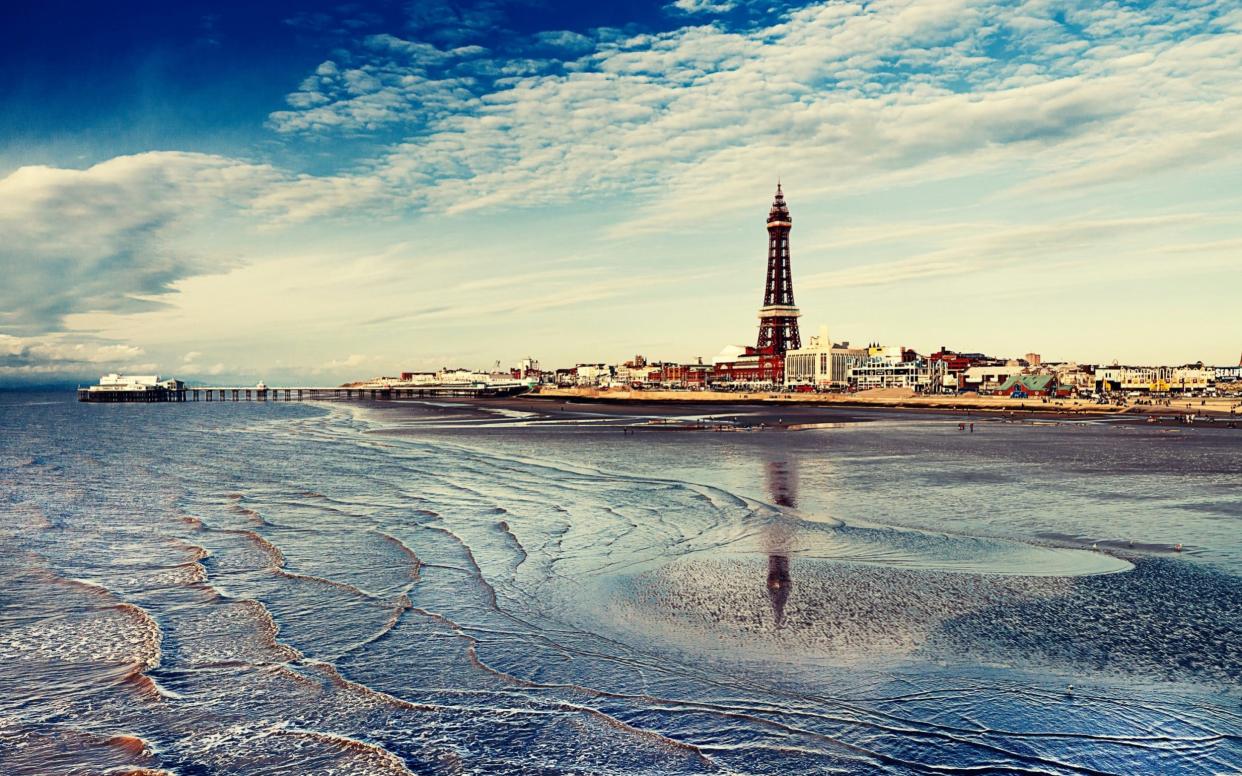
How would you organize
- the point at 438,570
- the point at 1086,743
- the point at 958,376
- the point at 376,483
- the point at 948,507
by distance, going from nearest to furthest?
the point at 1086,743, the point at 438,570, the point at 948,507, the point at 376,483, the point at 958,376

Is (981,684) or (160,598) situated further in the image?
(160,598)

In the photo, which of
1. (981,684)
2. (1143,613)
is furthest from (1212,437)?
(981,684)

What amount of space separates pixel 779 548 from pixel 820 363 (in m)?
178

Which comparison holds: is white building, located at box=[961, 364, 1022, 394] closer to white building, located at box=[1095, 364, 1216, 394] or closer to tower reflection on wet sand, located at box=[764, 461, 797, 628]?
white building, located at box=[1095, 364, 1216, 394]

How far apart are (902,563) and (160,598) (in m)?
11.1

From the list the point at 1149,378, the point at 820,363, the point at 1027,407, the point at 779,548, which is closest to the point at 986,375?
the point at 820,363

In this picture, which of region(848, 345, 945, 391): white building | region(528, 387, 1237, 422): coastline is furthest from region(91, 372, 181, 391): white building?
region(848, 345, 945, 391): white building

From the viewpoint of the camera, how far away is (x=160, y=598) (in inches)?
439

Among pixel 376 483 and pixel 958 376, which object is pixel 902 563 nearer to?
pixel 376 483

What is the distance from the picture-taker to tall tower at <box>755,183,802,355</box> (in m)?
192

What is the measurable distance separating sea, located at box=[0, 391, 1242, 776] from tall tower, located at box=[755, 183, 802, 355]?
17380 centimetres

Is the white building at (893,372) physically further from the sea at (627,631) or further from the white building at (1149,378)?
the sea at (627,631)

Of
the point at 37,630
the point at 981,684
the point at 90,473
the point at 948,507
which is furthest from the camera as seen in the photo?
the point at 90,473

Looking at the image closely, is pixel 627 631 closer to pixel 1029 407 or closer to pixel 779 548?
pixel 779 548
